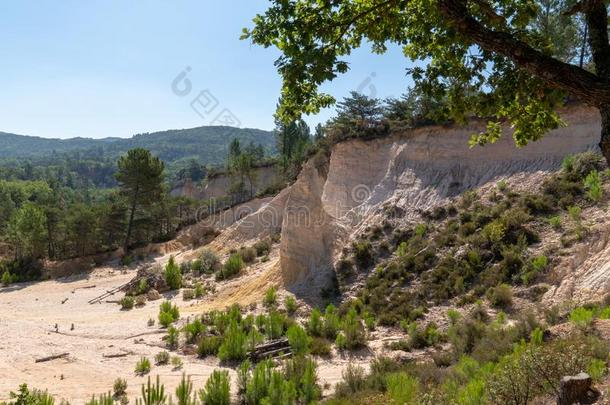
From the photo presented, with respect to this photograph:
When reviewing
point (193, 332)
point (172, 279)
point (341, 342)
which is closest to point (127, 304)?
point (172, 279)

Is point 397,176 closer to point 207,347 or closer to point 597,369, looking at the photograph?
point 207,347

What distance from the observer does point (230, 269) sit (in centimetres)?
2439

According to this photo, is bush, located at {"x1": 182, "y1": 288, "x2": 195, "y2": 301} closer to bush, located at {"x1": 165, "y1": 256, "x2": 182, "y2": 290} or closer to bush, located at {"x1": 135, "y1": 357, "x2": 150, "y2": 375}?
bush, located at {"x1": 165, "y1": 256, "x2": 182, "y2": 290}

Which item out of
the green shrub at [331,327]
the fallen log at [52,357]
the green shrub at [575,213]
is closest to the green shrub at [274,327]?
the green shrub at [331,327]

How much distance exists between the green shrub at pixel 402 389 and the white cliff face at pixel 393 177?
10.2 m

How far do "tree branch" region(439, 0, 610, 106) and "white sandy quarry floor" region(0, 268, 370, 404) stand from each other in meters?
7.59

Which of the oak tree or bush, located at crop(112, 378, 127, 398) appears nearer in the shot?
the oak tree

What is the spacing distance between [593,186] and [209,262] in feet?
67.3

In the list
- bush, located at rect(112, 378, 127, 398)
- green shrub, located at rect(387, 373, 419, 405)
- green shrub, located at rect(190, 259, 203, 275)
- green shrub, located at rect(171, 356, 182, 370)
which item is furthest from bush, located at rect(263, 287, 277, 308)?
green shrub, located at rect(190, 259, 203, 275)

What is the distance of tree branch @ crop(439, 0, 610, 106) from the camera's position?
3658mm

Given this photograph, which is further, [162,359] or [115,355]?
[115,355]

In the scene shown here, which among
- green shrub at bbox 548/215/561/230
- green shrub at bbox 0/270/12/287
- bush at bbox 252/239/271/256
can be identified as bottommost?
green shrub at bbox 0/270/12/287

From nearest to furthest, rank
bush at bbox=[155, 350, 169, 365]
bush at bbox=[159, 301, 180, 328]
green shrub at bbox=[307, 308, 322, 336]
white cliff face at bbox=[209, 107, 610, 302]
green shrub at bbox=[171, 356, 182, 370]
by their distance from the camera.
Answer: green shrub at bbox=[171, 356, 182, 370], bush at bbox=[155, 350, 169, 365], green shrub at bbox=[307, 308, 322, 336], bush at bbox=[159, 301, 180, 328], white cliff face at bbox=[209, 107, 610, 302]

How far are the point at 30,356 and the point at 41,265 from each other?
25.0 metres
